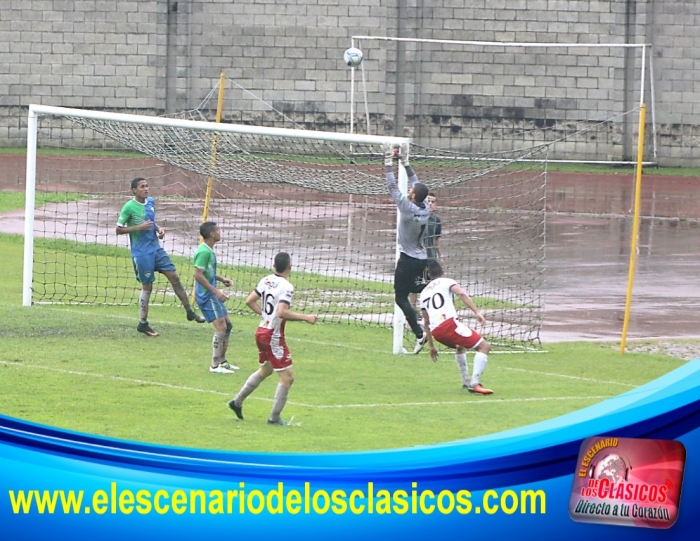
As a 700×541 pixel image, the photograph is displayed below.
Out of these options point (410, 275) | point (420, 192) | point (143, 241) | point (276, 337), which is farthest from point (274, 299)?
point (143, 241)

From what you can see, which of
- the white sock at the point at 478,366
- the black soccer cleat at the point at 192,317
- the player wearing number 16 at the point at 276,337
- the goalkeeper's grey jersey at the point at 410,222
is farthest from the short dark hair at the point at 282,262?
the black soccer cleat at the point at 192,317

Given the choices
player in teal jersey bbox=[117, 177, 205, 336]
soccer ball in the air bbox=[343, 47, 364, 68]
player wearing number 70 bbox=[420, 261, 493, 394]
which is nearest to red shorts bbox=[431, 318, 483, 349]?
player wearing number 70 bbox=[420, 261, 493, 394]

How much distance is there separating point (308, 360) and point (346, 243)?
10.6 metres

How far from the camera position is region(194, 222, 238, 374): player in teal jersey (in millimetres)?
11875

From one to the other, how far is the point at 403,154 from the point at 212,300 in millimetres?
2949

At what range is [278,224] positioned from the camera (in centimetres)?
2511

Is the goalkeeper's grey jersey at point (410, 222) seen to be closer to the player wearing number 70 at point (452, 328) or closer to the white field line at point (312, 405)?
the player wearing number 70 at point (452, 328)

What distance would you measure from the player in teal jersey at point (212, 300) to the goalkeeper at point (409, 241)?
2392 millimetres

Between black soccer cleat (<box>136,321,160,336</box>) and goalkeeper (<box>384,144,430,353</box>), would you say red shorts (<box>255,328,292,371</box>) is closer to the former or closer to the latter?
→ goalkeeper (<box>384,144,430,353</box>)

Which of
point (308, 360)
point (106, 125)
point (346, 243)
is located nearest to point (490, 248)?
point (346, 243)

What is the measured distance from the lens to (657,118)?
36844 millimetres

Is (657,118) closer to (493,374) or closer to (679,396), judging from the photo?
(493,374)

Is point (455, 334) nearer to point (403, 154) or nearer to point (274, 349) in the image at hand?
point (274, 349)

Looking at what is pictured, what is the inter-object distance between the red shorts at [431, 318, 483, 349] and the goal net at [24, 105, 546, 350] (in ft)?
6.86
